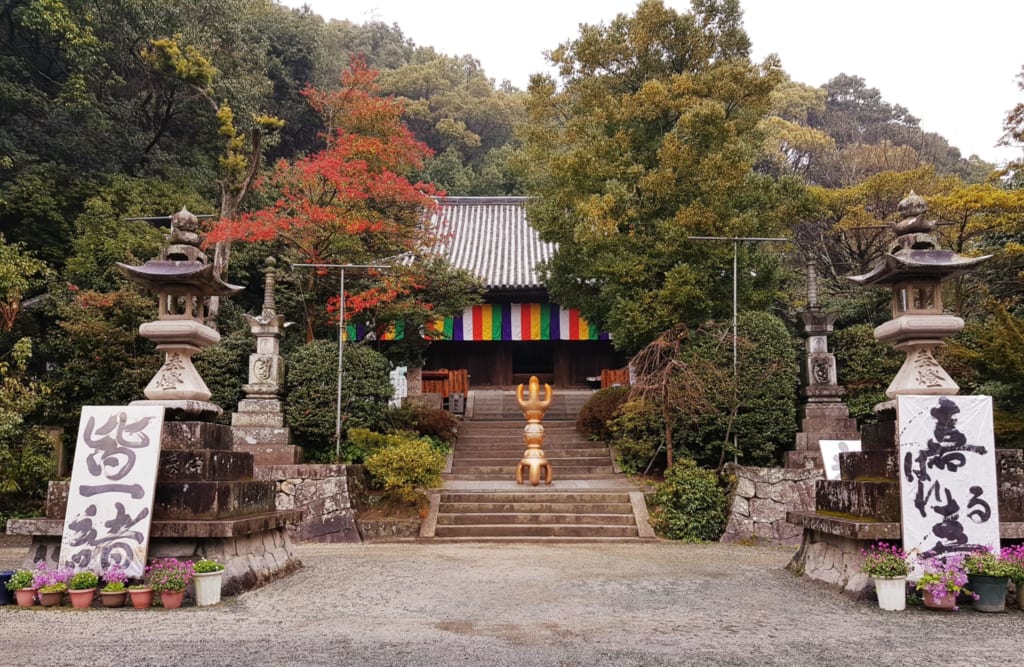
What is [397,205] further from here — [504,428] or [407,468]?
[407,468]

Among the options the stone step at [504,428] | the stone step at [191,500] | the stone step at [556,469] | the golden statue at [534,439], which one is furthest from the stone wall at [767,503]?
the stone step at [191,500]

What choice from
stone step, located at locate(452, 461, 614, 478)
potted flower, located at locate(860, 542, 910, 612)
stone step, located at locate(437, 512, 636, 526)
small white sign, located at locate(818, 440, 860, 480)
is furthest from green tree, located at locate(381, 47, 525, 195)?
potted flower, located at locate(860, 542, 910, 612)

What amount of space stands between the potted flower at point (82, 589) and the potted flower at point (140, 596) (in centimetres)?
30

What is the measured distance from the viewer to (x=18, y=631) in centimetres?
506

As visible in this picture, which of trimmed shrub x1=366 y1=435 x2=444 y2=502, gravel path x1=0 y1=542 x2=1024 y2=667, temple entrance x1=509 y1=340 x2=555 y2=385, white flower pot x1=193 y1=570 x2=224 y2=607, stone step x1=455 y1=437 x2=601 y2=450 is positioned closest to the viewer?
gravel path x1=0 y1=542 x2=1024 y2=667

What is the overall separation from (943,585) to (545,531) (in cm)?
644

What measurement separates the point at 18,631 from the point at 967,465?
718cm

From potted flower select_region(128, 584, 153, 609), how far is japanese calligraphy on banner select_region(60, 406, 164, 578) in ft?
0.52

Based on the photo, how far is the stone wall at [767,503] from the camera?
11.3 m

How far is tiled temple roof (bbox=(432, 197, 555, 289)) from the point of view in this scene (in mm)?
22516

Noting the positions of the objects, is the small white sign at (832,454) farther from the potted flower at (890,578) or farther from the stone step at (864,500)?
the potted flower at (890,578)

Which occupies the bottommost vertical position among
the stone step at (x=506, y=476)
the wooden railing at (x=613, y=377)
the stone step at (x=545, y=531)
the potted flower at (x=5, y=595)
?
the stone step at (x=545, y=531)

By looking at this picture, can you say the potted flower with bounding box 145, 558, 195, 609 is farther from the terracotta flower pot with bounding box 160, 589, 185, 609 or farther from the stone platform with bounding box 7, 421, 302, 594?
the stone platform with bounding box 7, 421, 302, 594

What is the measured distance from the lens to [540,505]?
1202 cm
